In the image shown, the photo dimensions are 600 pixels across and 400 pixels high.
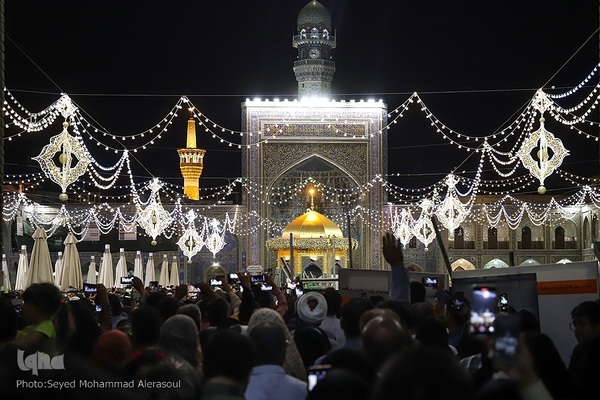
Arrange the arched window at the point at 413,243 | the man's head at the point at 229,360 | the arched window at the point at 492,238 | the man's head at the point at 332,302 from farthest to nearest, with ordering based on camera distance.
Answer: the arched window at the point at 492,238
the arched window at the point at 413,243
the man's head at the point at 332,302
the man's head at the point at 229,360

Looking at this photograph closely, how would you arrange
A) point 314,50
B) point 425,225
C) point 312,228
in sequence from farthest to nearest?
1. point 314,50
2. point 425,225
3. point 312,228

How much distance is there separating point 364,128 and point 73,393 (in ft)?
116

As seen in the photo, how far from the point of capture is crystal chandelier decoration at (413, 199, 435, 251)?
3662 cm

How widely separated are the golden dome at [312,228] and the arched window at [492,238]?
10219mm

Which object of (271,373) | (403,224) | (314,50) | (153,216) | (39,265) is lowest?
(271,373)

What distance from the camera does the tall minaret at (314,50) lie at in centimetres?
4094

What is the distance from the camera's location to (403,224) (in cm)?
3728

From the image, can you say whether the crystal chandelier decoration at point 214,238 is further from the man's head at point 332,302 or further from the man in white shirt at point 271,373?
the man in white shirt at point 271,373

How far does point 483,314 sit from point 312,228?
3258 cm

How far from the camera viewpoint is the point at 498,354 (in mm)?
2803

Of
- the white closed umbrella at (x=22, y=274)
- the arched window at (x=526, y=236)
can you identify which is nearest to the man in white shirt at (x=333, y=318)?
the white closed umbrella at (x=22, y=274)

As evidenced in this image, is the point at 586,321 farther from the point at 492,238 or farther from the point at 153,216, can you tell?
the point at 492,238

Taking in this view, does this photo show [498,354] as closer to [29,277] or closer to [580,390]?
[580,390]

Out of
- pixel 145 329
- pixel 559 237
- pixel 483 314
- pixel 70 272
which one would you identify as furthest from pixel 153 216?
pixel 483 314
